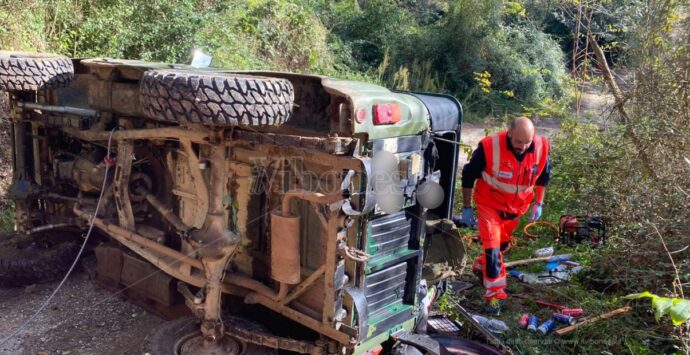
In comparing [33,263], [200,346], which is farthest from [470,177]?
[33,263]

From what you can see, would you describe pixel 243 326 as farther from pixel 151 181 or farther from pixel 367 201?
pixel 151 181

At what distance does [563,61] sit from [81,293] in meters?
16.4

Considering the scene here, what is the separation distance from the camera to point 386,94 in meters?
2.86

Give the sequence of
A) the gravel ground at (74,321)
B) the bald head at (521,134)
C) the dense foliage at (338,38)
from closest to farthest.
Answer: the gravel ground at (74,321) < the bald head at (521,134) < the dense foliage at (338,38)

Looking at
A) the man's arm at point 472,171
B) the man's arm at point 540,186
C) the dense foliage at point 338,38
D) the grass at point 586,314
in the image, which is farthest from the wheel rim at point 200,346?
the dense foliage at point 338,38

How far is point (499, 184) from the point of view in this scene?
429 centimetres

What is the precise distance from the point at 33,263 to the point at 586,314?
426 centimetres

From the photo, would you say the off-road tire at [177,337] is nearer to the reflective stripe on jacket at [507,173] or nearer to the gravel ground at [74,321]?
the gravel ground at [74,321]

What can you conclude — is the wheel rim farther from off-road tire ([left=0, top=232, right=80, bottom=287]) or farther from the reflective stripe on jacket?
the reflective stripe on jacket

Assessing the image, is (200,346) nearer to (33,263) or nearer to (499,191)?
(33,263)

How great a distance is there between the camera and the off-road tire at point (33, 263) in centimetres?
424

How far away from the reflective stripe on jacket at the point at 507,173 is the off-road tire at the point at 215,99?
7.53ft

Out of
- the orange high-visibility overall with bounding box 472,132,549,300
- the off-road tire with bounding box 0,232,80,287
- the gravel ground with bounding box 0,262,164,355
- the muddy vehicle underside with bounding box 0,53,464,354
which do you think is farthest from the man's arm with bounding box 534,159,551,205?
the off-road tire with bounding box 0,232,80,287

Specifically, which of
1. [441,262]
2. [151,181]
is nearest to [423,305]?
[441,262]
